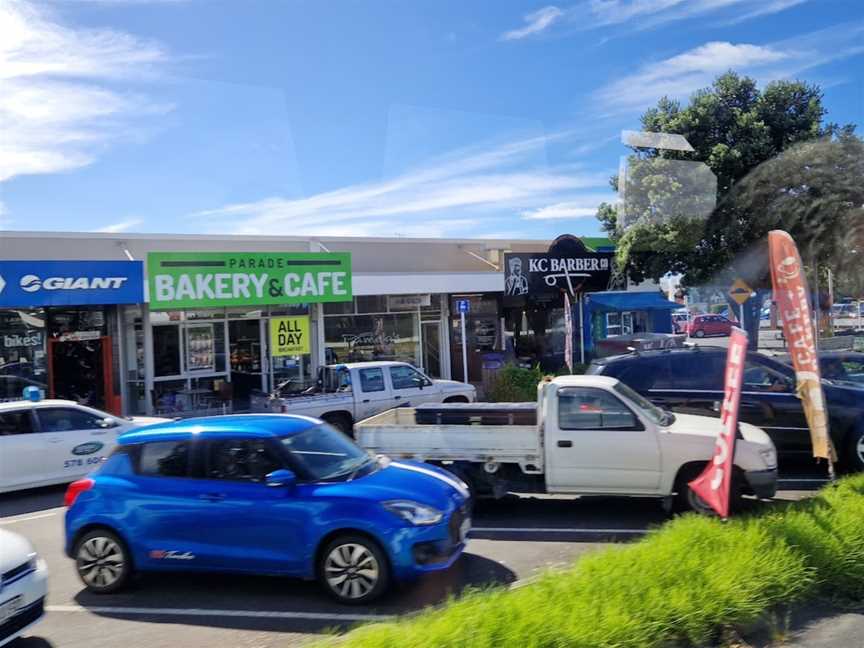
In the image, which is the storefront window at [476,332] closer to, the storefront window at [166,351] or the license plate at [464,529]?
the storefront window at [166,351]

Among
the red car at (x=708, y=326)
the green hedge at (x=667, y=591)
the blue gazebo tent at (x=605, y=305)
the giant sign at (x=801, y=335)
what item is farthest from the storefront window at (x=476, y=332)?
the red car at (x=708, y=326)

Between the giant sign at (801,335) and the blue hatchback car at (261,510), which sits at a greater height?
the giant sign at (801,335)

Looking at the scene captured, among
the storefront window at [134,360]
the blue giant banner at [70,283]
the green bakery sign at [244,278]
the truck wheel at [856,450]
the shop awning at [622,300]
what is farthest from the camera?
the shop awning at [622,300]

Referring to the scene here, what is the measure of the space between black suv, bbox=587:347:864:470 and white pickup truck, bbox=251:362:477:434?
4607mm

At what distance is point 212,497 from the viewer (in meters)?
6.66

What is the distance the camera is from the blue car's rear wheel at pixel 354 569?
244 inches

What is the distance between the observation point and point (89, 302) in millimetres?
16359

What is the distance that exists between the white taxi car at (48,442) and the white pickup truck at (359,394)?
123 inches

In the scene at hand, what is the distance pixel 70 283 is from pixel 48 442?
18.3 ft

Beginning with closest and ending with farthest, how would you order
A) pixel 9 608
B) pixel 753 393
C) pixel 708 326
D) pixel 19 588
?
pixel 9 608 → pixel 19 588 → pixel 753 393 → pixel 708 326

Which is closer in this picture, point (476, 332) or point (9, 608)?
point (9, 608)

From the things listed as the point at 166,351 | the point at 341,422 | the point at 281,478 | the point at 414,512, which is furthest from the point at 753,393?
the point at 166,351

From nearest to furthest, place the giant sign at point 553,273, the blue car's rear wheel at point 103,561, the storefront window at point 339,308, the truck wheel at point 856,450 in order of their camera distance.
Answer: the blue car's rear wheel at point 103,561 → the truck wheel at point 856,450 → the storefront window at point 339,308 → the giant sign at point 553,273

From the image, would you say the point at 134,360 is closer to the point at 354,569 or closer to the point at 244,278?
the point at 244,278
